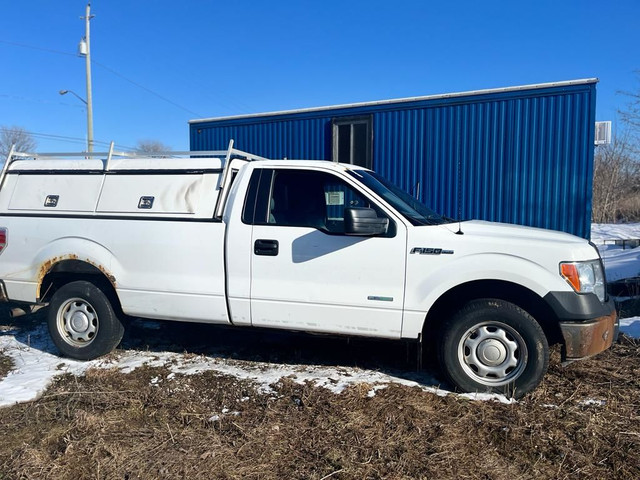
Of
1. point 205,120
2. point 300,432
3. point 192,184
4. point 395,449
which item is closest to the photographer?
point 395,449

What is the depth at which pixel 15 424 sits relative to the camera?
3586 millimetres

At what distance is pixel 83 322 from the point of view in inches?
199

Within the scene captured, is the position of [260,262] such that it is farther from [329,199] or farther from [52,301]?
[52,301]

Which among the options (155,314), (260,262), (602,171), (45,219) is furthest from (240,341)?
(602,171)

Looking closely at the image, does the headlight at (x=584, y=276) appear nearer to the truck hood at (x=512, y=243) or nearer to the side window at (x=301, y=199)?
the truck hood at (x=512, y=243)

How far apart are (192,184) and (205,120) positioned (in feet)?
21.6

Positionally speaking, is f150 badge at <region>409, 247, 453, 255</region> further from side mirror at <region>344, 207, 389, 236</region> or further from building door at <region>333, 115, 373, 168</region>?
building door at <region>333, 115, 373, 168</region>

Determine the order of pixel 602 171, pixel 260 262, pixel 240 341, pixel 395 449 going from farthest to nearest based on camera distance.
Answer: pixel 602 171
pixel 240 341
pixel 260 262
pixel 395 449

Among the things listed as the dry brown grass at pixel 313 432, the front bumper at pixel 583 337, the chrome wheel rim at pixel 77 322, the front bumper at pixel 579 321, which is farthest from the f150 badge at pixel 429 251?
the chrome wheel rim at pixel 77 322

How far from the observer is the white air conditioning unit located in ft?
29.2

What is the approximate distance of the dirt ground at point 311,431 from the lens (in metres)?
2.93

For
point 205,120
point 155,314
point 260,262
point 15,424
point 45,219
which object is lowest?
point 15,424

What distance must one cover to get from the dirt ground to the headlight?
0.87 meters

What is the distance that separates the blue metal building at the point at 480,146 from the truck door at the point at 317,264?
4232mm
